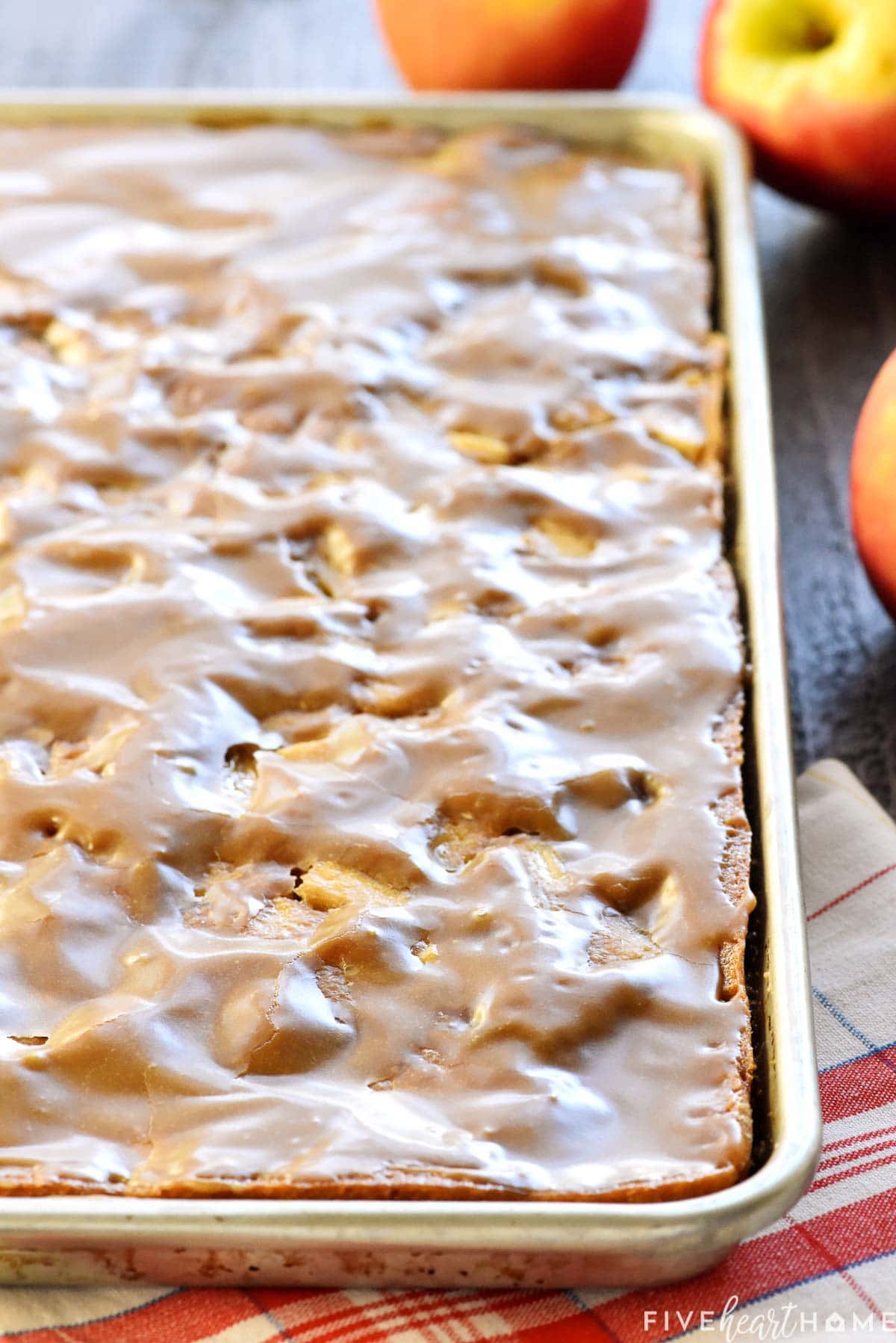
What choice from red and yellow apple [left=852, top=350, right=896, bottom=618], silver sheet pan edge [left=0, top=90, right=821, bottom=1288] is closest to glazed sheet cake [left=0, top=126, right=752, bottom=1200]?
silver sheet pan edge [left=0, top=90, right=821, bottom=1288]

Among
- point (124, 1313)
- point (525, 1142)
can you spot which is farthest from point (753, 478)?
point (124, 1313)

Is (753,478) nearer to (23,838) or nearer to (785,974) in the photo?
(785,974)

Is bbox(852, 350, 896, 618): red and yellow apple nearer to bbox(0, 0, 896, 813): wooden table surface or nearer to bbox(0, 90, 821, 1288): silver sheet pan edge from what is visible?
bbox(0, 0, 896, 813): wooden table surface

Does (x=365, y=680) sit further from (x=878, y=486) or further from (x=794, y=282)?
(x=794, y=282)

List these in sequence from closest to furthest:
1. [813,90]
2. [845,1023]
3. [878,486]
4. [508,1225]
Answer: [508,1225], [845,1023], [878,486], [813,90]

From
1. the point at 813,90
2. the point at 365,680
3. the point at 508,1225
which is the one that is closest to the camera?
the point at 508,1225

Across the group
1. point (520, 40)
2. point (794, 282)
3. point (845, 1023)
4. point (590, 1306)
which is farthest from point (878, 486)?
point (520, 40)

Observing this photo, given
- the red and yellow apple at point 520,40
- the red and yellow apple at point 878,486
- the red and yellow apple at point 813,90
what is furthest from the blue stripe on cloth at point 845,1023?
the red and yellow apple at point 520,40

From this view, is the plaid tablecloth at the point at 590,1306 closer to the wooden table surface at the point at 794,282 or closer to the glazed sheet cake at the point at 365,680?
the glazed sheet cake at the point at 365,680
